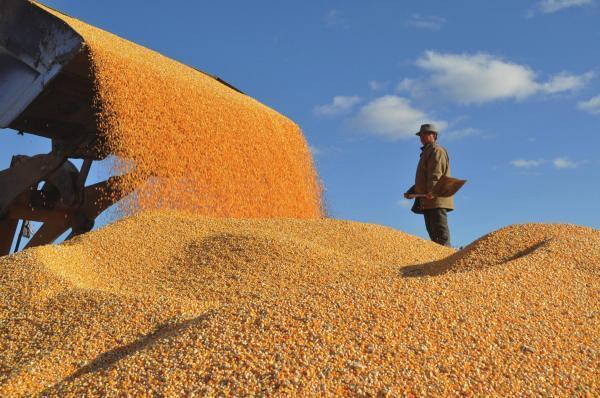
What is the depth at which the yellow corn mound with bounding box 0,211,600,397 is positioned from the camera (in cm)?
184

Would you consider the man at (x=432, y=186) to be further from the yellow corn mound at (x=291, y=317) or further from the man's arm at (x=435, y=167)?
the yellow corn mound at (x=291, y=317)

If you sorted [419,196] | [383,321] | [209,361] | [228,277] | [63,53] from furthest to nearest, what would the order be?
1. [419,196]
2. [63,53]
3. [228,277]
4. [383,321]
5. [209,361]

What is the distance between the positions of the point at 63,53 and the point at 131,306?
222cm

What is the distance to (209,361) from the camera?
6.22 feet

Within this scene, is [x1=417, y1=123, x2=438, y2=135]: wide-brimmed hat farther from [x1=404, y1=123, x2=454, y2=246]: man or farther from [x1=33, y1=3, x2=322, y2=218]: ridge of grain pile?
[x1=33, y1=3, x2=322, y2=218]: ridge of grain pile

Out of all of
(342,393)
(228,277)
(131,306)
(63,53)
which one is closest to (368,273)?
(228,277)

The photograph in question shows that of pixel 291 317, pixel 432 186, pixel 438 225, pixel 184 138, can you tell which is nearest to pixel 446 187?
pixel 432 186

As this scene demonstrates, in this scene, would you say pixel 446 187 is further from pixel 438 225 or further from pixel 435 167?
pixel 438 225

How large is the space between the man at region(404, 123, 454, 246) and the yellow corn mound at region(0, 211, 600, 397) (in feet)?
3.91

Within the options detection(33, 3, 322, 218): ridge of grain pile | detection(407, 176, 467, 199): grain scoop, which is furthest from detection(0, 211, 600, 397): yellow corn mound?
detection(407, 176, 467, 199): grain scoop

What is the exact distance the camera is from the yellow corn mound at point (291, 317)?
1839mm

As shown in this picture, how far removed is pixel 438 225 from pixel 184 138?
2.55m

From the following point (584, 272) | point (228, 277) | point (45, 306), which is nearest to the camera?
point (45, 306)

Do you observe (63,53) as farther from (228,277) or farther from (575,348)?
(575,348)
